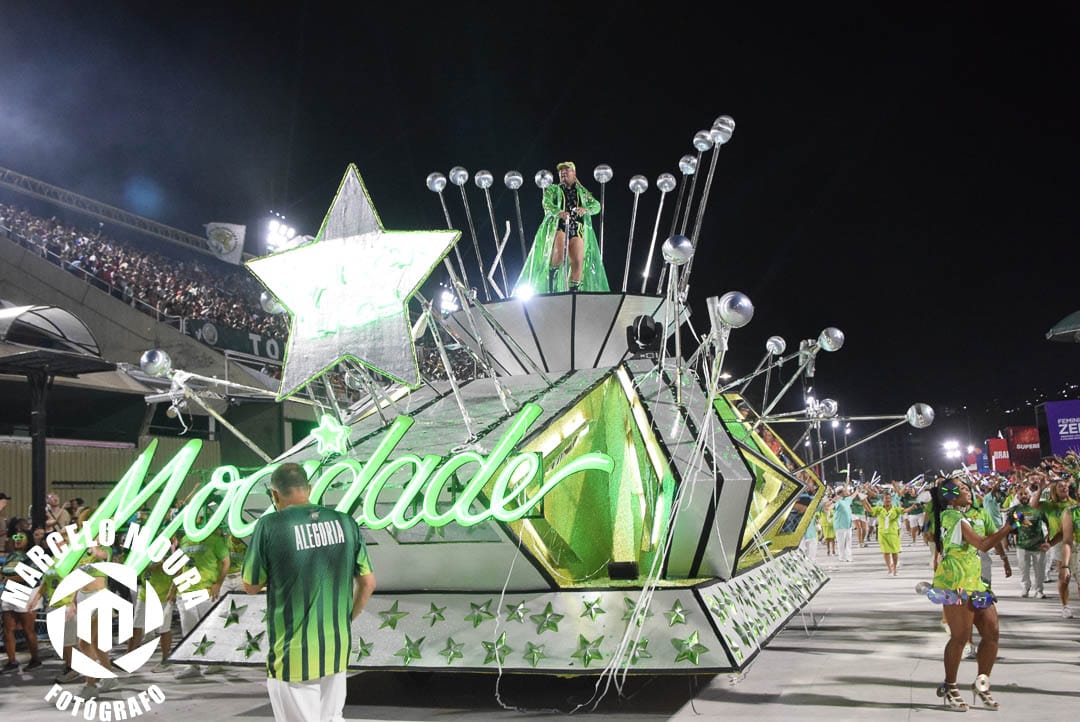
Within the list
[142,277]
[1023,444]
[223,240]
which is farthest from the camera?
[223,240]

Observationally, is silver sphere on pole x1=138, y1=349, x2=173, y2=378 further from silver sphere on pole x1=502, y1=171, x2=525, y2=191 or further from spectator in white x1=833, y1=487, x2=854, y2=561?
spectator in white x1=833, y1=487, x2=854, y2=561

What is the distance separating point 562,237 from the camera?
32.4 ft

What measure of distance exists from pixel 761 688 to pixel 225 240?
37609mm

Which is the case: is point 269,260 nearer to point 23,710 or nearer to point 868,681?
point 23,710

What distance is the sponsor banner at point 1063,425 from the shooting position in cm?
2664

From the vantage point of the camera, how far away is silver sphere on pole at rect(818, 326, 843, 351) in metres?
9.39

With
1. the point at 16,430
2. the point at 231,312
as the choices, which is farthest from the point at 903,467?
the point at 16,430

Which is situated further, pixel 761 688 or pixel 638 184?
pixel 638 184

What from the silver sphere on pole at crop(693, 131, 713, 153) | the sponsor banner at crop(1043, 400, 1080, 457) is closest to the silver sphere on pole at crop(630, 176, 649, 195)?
the silver sphere on pole at crop(693, 131, 713, 153)

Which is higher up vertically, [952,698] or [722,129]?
[722,129]

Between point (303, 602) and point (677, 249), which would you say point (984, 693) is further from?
point (303, 602)

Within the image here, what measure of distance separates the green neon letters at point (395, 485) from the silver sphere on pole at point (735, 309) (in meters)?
1.35

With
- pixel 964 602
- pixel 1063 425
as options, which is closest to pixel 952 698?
pixel 964 602

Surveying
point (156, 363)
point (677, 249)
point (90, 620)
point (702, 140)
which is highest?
point (702, 140)
